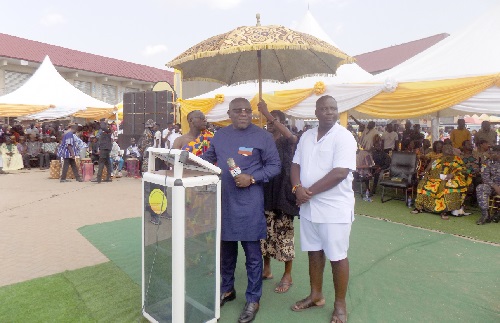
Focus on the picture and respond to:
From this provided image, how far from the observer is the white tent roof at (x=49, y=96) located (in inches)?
581

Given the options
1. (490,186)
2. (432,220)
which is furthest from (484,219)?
(432,220)

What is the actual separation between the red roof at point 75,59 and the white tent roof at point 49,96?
4431 mm

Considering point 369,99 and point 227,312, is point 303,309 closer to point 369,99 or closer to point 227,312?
point 227,312

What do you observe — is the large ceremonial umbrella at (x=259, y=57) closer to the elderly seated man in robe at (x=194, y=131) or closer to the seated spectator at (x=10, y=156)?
the elderly seated man in robe at (x=194, y=131)

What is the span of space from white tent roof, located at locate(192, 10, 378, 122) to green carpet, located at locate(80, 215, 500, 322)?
265 cm

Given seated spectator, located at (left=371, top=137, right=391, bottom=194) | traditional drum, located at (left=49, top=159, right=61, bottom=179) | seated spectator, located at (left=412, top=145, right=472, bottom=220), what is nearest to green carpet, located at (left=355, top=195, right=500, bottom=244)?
seated spectator, located at (left=412, top=145, right=472, bottom=220)

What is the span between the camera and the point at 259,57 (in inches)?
155

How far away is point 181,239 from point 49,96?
15221 mm

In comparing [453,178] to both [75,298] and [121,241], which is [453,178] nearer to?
[121,241]

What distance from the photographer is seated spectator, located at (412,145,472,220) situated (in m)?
6.87

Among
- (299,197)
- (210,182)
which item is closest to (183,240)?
(210,182)

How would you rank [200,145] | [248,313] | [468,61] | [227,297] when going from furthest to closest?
[468,61] < [200,145] < [227,297] < [248,313]

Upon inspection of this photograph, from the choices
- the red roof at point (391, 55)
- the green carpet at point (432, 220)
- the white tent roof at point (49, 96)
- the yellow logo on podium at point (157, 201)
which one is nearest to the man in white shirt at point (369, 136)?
the green carpet at point (432, 220)

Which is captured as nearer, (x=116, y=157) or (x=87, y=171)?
(x=87, y=171)
